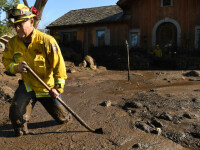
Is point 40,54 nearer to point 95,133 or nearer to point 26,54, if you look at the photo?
point 26,54

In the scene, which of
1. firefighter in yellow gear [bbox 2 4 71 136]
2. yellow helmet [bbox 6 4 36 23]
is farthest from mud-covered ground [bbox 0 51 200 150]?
yellow helmet [bbox 6 4 36 23]

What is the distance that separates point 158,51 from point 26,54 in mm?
11698

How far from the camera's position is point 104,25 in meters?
16.2

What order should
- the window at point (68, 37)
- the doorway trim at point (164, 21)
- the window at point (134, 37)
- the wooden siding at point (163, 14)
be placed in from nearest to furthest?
the wooden siding at point (163, 14) → the doorway trim at point (164, 21) → the window at point (134, 37) → the window at point (68, 37)

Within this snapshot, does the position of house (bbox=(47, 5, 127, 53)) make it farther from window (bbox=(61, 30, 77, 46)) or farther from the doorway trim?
the doorway trim

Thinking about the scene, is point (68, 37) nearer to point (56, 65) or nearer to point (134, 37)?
point (134, 37)

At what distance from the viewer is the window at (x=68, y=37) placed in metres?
17.5

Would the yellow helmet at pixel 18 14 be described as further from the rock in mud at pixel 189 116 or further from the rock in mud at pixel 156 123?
the rock in mud at pixel 189 116

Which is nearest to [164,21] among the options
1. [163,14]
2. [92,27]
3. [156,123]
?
[163,14]

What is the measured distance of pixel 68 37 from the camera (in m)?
18.4

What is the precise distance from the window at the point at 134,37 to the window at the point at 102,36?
1.89 metres

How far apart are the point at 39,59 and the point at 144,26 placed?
13122 millimetres

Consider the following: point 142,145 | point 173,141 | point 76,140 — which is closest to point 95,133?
point 76,140

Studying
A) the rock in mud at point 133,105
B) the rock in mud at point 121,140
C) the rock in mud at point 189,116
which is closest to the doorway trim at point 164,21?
the rock in mud at point 133,105
